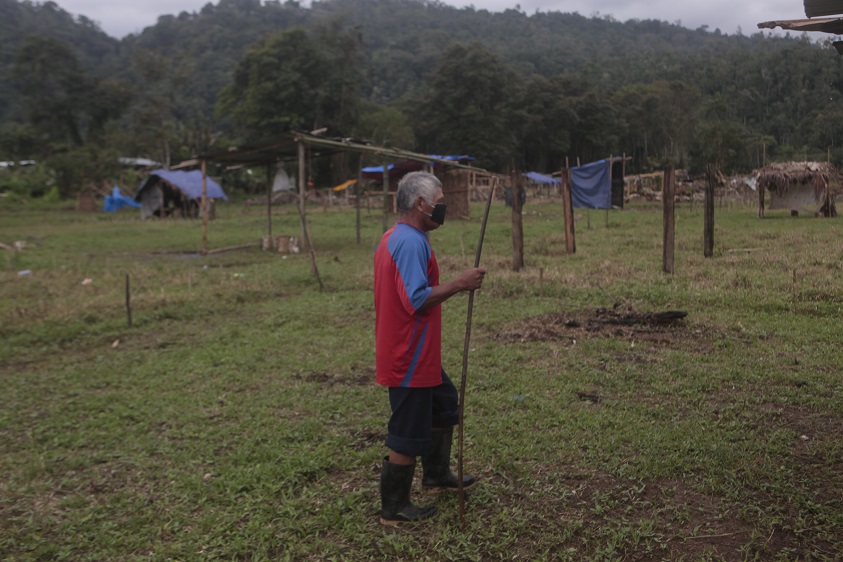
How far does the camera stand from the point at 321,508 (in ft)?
11.3

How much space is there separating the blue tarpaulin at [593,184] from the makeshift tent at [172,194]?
51.8 ft

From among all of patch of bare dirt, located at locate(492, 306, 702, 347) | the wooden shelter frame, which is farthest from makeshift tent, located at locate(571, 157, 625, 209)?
patch of bare dirt, located at locate(492, 306, 702, 347)

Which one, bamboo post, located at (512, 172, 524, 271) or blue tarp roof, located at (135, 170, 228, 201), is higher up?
Answer: blue tarp roof, located at (135, 170, 228, 201)

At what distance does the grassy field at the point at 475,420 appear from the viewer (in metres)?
3.16

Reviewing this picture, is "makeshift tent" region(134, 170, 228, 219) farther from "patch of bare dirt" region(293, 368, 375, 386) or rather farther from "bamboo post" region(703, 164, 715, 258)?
"patch of bare dirt" region(293, 368, 375, 386)

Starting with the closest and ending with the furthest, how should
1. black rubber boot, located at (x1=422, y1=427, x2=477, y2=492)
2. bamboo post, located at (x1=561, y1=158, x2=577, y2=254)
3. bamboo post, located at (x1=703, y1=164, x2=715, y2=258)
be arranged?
1. black rubber boot, located at (x1=422, y1=427, x2=477, y2=492)
2. bamboo post, located at (x1=703, y1=164, x2=715, y2=258)
3. bamboo post, located at (x1=561, y1=158, x2=577, y2=254)

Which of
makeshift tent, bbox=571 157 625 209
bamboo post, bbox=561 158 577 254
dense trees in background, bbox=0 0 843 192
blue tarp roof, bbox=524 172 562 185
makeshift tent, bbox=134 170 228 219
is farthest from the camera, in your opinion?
dense trees in background, bbox=0 0 843 192

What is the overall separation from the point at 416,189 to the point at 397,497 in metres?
1.51

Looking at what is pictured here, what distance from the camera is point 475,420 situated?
4.49 meters

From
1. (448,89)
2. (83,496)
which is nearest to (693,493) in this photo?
(83,496)

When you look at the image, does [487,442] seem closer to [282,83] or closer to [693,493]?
[693,493]

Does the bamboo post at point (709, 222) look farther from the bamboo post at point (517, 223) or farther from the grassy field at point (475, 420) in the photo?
the bamboo post at point (517, 223)

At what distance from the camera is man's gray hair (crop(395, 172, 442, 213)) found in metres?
3.09

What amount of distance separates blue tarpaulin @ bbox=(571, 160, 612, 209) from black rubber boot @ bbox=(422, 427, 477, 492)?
17219 millimetres
